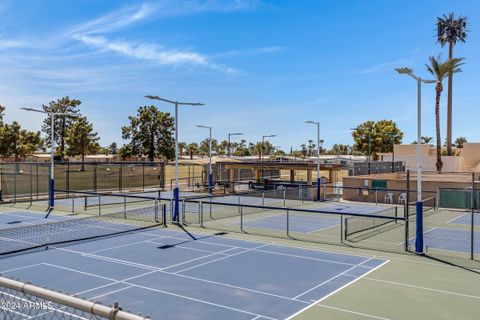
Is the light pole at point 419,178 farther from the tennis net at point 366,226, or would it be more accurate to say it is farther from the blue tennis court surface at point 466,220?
the blue tennis court surface at point 466,220

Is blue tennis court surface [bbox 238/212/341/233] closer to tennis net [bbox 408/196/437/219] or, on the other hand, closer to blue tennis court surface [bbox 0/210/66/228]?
tennis net [bbox 408/196/437/219]

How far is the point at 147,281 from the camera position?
1479cm

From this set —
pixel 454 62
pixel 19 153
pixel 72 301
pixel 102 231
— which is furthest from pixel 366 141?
pixel 72 301

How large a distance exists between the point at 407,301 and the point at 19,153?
270ft

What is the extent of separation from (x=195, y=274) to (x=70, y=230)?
11.8 metres

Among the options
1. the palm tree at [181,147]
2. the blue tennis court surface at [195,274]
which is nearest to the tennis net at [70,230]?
the blue tennis court surface at [195,274]

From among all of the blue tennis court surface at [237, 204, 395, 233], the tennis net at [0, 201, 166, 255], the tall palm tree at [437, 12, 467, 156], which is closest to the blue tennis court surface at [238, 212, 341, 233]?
the blue tennis court surface at [237, 204, 395, 233]

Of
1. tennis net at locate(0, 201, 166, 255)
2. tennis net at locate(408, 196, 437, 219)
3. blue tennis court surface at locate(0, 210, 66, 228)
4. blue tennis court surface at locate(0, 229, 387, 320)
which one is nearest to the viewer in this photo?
blue tennis court surface at locate(0, 229, 387, 320)

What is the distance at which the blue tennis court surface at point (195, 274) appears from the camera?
1258cm

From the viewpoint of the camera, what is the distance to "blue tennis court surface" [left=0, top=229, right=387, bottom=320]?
41.3 feet

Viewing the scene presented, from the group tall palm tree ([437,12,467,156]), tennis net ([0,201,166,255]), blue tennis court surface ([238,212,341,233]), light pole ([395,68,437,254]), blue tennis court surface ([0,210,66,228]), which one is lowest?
blue tennis court surface ([238,212,341,233])

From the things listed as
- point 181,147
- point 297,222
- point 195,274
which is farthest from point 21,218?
point 181,147

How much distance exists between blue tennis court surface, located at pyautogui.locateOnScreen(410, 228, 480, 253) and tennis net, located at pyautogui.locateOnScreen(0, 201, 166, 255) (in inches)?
586

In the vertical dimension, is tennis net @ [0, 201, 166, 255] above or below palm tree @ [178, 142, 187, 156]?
below
